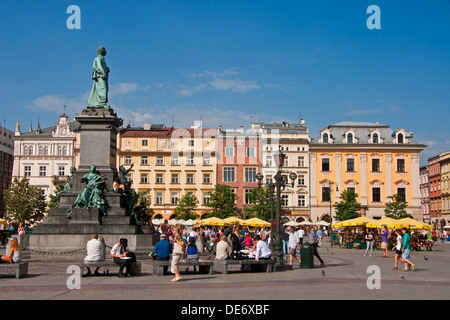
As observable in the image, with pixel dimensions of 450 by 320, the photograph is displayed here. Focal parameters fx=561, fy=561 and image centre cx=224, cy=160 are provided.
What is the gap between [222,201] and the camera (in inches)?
2781

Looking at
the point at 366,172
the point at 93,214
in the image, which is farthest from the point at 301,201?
the point at 93,214

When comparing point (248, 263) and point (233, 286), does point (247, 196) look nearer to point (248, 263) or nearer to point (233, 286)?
point (248, 263)

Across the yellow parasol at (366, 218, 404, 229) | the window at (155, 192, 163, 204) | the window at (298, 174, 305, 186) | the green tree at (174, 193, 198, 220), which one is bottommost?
the yellow parasol at (366, 218, 404, 229)

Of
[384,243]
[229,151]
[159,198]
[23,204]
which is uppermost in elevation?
[229,151]

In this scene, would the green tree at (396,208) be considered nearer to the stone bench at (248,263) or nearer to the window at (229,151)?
the window at (229,151)

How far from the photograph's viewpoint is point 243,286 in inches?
542

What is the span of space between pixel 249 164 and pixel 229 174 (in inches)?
123

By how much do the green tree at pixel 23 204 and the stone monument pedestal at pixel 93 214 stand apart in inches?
1678

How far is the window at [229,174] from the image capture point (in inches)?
3051

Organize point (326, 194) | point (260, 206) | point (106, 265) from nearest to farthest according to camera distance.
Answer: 1. point (106, 265)
2. point (260, 206)
3. point (326, 194)

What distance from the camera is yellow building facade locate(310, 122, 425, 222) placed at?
252 feet

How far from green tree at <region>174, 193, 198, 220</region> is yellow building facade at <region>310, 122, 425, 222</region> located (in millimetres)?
16370

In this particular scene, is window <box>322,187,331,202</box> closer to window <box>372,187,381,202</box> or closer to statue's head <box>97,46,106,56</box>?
window <box>372,187,381,202</box>

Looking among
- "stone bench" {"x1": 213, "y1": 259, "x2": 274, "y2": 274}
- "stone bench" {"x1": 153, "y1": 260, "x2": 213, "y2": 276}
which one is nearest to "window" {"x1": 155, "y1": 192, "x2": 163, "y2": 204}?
"stone bench" {"x1": 213, "y1": 259, "x2": 274, "y2": 274}
